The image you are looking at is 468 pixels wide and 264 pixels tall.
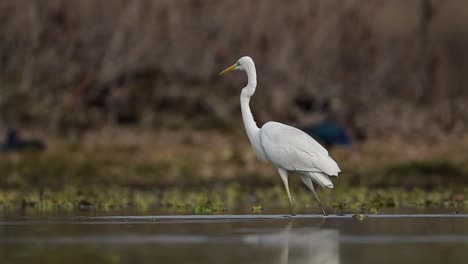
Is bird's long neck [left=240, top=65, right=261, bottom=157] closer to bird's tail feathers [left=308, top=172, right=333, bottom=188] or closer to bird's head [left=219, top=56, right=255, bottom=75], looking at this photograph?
bird's head [left=219, top=56, right=255, bottom=75]

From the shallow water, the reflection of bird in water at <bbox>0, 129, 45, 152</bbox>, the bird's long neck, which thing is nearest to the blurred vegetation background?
the reflection of bird in water at <bbox>0, 129, 45, 152</bbox>

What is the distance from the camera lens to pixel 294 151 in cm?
1447

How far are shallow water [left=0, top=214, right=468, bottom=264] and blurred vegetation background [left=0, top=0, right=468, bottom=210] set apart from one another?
1234 centimetres

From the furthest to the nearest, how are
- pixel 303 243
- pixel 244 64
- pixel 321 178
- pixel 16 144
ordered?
pixel 16 144, pixel 244 64, pixel 321 178, pixel 303 243

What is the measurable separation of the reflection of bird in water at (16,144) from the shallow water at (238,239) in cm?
1195

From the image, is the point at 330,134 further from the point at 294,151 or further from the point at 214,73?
the point at 294,151

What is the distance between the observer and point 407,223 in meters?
12.9

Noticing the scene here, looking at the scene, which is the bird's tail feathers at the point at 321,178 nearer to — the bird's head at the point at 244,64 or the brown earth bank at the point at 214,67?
the bird's head at the point at 244,64

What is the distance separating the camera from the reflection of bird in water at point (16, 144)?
26.3 metres

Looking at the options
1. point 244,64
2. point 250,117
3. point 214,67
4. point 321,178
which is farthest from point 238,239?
point 214,67

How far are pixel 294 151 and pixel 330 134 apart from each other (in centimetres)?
1393

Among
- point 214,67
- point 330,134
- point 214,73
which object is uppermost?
point 214,67

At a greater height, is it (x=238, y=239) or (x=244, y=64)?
(x=244, y=64)

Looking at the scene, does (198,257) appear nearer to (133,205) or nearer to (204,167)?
(133,205)
